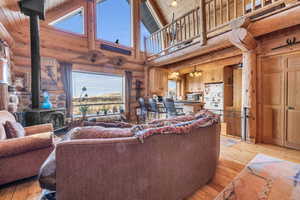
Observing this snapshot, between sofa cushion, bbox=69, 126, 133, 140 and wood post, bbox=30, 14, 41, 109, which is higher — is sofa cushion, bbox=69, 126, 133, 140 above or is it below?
below

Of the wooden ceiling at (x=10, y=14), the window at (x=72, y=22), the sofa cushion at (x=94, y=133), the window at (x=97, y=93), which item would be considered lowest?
the sofa cushion at (x=94, y=133)

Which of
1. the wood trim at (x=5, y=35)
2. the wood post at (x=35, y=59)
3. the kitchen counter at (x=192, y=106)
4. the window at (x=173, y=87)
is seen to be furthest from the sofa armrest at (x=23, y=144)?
the window at (x=173, y=87)

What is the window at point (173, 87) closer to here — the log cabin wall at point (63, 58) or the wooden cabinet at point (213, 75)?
the wooden cabinet at point (213, 75)

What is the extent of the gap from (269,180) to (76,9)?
20.2 ft

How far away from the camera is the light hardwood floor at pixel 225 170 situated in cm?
154

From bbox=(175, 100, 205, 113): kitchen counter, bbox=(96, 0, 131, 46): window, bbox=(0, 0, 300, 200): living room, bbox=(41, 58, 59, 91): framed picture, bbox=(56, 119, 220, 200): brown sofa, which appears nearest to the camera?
bbox=(56, 119, 220, 200): brown sofa

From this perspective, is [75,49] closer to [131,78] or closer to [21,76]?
[21,76]

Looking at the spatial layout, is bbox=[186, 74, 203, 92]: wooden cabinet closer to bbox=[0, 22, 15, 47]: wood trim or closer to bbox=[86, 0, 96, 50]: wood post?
bbox=[86, 0, 96, 50]: wood post

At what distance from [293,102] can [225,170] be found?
2.37 m

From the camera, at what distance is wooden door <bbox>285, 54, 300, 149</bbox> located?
2.79m

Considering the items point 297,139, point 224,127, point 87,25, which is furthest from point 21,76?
point 297,139

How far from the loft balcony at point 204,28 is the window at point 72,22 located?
2.50m

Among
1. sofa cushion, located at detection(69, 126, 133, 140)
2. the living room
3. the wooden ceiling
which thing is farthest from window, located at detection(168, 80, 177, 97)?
sofa cushion, located at detection(69, 126, 133, 140)

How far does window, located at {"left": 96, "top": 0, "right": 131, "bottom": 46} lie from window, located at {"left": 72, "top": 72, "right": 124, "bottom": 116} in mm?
1492
